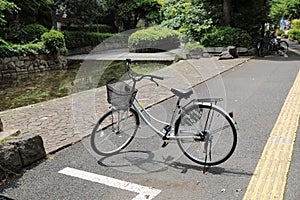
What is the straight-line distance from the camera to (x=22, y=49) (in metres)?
14.0

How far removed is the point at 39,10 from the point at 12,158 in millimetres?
17235

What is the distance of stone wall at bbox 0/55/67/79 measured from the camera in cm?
1341

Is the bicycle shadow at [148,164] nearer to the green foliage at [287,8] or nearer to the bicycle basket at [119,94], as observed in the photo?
the bicycle basket at [119,94]

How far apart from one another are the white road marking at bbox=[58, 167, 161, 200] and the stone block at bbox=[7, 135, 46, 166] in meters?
0.43

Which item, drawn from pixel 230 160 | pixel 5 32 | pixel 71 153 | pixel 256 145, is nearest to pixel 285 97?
pixel 256 145

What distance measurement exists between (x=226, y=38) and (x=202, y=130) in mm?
12084

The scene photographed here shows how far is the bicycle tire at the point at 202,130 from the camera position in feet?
11.7

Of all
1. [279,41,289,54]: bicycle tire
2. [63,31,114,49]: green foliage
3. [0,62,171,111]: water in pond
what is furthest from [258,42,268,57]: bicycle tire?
[63,31,114,49]: green foliage

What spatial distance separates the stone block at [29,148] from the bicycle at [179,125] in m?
0.66

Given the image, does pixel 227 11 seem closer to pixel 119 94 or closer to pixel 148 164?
pixel 119 94

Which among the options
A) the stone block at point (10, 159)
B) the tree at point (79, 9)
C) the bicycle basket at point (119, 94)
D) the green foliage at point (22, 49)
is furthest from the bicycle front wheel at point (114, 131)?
the tree at point (79, 9)

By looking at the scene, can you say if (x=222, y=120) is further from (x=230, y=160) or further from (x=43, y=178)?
(x=43, y=178)

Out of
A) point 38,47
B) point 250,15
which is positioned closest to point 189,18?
point 250,15

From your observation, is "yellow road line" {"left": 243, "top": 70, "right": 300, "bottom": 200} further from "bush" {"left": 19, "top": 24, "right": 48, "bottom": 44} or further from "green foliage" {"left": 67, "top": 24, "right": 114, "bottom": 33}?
"green foliage" {"left": 67, "top": 24, "right": 114, "bottom": 33}
